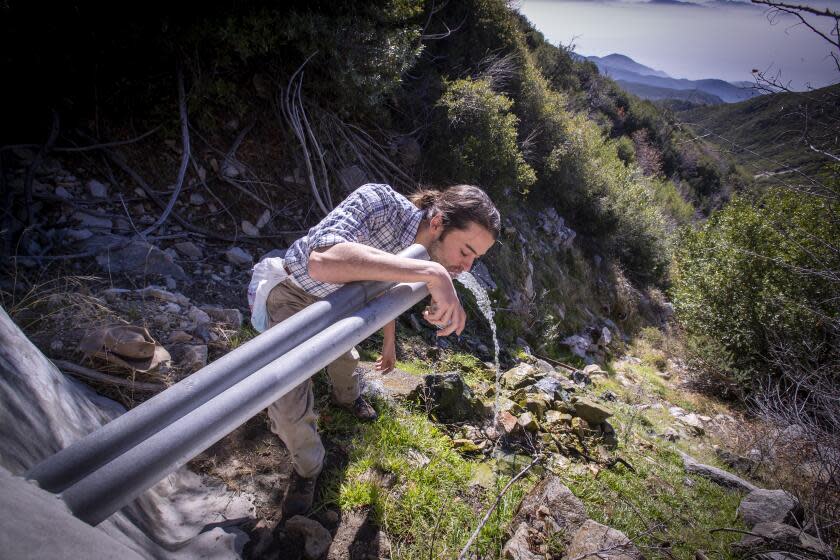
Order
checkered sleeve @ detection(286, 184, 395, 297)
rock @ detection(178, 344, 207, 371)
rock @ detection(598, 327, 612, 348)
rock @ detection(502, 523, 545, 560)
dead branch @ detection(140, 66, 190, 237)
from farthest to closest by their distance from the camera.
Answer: rock @ detection(598, 327, 612, 348) → dead branch @ detection(140, 66, 190, 237) → rock @ detection(178, 344, 207, 371) → rock @ detection(502, 523, 545, 560) → checkered sleeve @ detection(286, 184, 395, 297)

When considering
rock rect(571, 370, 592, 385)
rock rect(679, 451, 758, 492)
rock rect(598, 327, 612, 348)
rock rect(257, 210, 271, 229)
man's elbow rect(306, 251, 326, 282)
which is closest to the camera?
man's elbow rect(306, 251, 326, 282)

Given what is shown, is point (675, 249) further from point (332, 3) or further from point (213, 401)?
point (213, 401)

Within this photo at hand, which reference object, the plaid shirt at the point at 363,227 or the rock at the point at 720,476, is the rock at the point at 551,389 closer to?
the rock at the point at 720,476

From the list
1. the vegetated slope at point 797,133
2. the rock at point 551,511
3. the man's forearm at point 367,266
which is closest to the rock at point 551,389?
the rock at point 551,511

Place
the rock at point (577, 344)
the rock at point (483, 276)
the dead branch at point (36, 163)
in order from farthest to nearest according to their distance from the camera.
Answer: the rock at point (577, 344), the rock at point (483, 276), the dead branch at point (36, 163)

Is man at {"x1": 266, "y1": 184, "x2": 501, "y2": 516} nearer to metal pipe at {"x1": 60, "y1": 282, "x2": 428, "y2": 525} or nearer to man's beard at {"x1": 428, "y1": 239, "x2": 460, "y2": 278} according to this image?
man's beard at {"x1": 428, "y1": 239, "x2": 460, "y2": 278}

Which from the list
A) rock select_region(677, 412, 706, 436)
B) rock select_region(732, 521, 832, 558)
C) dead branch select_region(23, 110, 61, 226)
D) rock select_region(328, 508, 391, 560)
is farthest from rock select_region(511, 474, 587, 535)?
rock select_region(677, 412, 706, 436)

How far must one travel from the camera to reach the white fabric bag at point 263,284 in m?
2.18

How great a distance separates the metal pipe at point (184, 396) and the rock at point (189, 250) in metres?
3.57

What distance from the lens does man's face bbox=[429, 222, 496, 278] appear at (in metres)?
2.09

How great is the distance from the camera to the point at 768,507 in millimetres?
A: 3754

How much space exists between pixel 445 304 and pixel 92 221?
13.3 ft

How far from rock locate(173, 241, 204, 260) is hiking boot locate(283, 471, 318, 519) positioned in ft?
9.11

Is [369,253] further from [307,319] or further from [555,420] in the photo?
[555,420]
